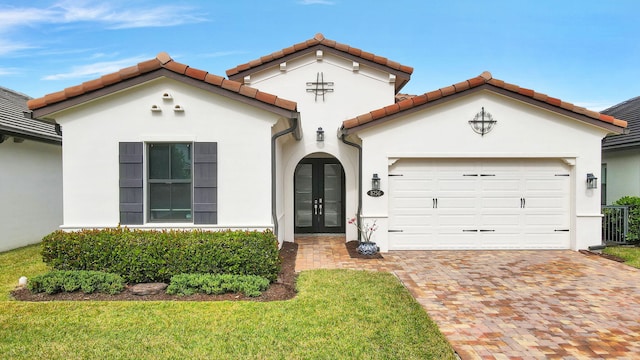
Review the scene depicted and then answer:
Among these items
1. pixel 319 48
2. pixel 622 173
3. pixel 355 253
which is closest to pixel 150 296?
pixel 355 253

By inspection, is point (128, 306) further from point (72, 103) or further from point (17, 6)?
point (17, 6)

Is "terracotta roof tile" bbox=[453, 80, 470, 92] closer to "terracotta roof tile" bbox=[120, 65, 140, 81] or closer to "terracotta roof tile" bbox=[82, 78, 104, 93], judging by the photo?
"terracotta roof tile" bbox=[120, 65, 140, 81]

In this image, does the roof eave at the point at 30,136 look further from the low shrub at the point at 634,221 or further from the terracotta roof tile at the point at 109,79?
the low shrub at the point at 634,221

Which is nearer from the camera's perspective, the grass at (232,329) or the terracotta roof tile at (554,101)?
the grass at (232,329)

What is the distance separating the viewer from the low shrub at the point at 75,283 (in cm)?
608

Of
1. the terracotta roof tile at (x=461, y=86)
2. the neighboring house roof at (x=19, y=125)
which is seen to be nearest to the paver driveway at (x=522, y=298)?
the terracotta roof tile at (x=461, y=86)

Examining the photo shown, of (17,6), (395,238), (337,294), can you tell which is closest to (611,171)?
(395,238)

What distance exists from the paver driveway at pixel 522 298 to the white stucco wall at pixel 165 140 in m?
2.03

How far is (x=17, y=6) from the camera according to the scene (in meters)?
11.8

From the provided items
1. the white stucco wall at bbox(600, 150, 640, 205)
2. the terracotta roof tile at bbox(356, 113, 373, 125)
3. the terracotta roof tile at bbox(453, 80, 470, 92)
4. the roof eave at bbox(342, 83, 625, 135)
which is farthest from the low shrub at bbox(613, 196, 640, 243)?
the terracotta roof tile at bbox(356, 113, 373, 125)

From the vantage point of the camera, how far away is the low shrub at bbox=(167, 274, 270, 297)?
6043mm

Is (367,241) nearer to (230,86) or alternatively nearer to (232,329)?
(230,86)

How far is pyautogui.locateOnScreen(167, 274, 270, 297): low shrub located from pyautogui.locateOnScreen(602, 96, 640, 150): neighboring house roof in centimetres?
1171

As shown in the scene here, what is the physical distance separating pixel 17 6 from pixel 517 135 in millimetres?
15577
